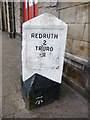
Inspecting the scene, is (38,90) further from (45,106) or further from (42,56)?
(42,56)

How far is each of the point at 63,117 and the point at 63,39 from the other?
119 cm

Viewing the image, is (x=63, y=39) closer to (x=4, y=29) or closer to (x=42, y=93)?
(x=42, y=93)

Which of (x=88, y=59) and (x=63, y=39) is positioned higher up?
(x=63, y=39)

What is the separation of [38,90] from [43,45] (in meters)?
0.72

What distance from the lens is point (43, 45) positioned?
215cm

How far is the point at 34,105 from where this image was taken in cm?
230

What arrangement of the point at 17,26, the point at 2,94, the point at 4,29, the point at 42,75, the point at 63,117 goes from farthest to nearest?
the point at 4,29 → the point at 17,26 → the point at 2,94 → the point at 42,75 → the point at 63,117

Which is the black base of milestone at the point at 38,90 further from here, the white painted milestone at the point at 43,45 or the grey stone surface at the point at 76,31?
the grey stone surface at the point at 76,31

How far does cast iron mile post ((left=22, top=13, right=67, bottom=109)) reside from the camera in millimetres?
2053

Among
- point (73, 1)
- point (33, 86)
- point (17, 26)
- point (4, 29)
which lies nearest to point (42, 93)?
point (33, 86)

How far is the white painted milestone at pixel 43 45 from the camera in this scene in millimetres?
2037

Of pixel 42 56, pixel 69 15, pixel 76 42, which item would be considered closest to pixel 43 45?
pixel 42 56


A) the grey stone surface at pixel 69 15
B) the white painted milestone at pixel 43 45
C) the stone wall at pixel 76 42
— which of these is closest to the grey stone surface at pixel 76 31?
the stone wall at pixel 76 42

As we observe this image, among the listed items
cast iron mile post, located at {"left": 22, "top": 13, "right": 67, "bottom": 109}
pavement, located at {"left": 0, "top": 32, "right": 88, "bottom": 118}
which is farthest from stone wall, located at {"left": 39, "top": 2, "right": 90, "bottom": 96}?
cast iron mile post, located at {"left": 22, "top": 13, "right": 67, "bottom": 109}
